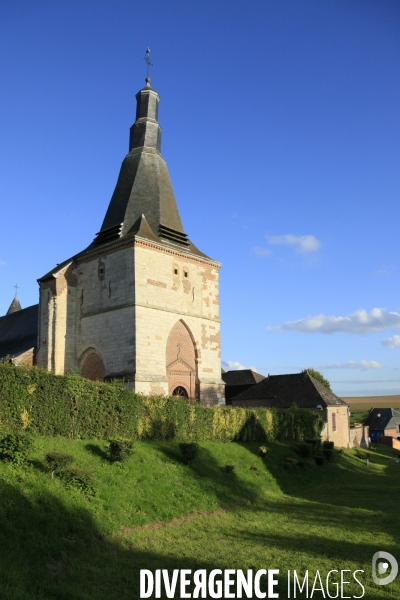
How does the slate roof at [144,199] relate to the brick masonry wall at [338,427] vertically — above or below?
above

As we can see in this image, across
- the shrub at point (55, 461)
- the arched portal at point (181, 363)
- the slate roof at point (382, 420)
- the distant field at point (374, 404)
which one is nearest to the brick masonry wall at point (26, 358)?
the arched portal at point (181, 363)

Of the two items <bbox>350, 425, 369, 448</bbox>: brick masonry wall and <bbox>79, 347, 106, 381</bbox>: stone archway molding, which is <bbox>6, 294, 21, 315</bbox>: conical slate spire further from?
<bbox>350, 425, 369, 448</bbox>: brick masonry wall

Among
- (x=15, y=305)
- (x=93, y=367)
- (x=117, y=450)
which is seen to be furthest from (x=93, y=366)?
(x=15, y=305)

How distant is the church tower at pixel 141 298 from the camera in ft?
85.0

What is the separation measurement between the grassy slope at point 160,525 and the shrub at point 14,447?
1.02 feet

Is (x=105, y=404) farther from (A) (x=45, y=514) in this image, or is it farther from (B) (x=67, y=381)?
(A) (x=45, y=514)

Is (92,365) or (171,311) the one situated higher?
(171,311)

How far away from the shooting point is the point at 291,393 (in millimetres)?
40281

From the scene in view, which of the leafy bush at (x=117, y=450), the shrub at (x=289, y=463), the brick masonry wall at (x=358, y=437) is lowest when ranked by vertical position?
the brick masonry wall at (x=358, y=437)

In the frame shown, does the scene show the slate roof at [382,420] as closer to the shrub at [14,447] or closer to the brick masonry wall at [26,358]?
the brick masonry wall at [26,358]

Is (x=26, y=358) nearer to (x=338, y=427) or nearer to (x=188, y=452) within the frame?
(x=188, y=452)

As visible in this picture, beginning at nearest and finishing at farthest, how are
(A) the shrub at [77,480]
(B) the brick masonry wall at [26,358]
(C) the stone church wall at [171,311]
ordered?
(A) the shrub at [77,480]
(C) the stone church wall at [171,311]
(B) the brick masonry wall at [26,358]

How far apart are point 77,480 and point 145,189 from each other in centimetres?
2092

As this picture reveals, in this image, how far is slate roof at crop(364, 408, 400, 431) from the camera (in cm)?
5531
